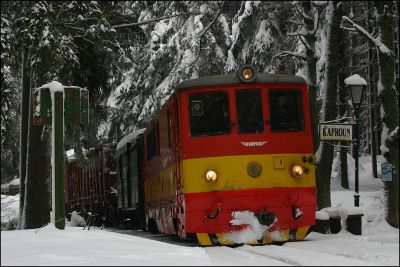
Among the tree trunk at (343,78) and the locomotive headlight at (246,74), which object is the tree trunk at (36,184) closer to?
the locomotive headlight at (246,74)

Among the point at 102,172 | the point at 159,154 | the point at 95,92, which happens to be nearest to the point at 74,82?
the point at 95,92

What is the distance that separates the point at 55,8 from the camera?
51.7 ft

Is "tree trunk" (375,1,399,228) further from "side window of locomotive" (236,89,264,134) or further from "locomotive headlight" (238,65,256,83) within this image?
"locomotive headlight" (238,65,256,83)

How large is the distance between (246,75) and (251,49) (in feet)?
37.5

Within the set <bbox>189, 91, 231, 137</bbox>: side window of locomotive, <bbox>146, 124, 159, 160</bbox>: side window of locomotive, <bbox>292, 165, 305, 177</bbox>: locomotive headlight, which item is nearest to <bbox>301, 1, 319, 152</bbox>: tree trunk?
<bbox>146, 124, 159, 160</bbox>: side window of locomotive

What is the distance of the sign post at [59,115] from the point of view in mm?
9617

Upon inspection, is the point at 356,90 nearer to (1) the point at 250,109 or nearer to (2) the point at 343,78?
(1) the point at 250,109

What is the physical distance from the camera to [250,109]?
39.5ft

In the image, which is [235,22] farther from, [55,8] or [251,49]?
[55,8]

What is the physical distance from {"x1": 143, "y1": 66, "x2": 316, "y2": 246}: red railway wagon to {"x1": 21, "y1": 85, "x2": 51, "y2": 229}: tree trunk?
564 cm

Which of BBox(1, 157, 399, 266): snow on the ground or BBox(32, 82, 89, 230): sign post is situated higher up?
BBox(32, 82, 89, 230): sign post

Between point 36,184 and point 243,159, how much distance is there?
23.9 feet

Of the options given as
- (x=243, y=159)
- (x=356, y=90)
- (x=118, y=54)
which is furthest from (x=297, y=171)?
(x=118, y=54)

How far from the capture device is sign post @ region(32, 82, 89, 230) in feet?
31.6
